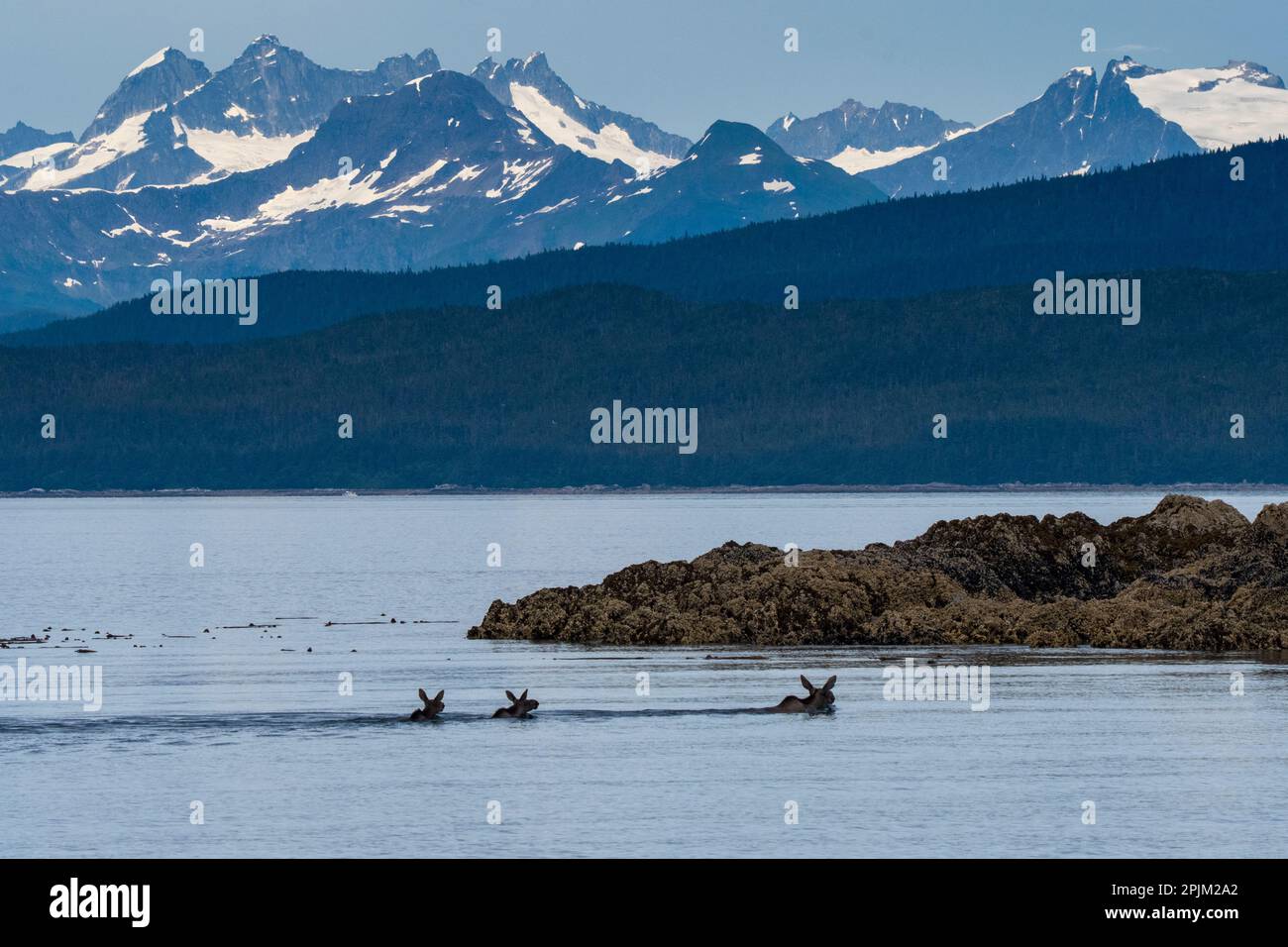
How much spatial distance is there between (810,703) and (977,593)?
71.7 ft

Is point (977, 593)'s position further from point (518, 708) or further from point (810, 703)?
point (518, 708)

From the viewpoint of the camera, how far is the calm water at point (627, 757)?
31.0 meters

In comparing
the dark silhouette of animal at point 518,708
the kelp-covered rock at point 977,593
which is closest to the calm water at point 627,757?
the dark silhouette of animal at point 518,708

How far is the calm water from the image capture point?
31.0m

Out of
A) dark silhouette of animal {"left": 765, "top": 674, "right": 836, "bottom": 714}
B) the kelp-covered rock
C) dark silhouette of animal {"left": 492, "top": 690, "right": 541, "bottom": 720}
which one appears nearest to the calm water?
dark silhouette of animal {"left": 492, "top": 690, "right": 541, "bottom": 720}

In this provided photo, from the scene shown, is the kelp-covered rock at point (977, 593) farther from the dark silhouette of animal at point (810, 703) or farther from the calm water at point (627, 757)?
the dark silhouette of animal at point (810, 703)

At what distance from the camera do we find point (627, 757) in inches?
1505

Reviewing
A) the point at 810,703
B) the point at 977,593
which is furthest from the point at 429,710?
the point at 977,593

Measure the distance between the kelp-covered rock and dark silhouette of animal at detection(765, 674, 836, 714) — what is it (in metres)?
15.9

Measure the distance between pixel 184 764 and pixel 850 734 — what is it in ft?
38.8

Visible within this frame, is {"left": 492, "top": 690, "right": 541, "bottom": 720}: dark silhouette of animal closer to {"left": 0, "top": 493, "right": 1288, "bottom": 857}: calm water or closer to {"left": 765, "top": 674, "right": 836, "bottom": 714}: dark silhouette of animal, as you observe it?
{"left": 0, "top": 493, "right": 1288, "bottom": 857}: calm water
